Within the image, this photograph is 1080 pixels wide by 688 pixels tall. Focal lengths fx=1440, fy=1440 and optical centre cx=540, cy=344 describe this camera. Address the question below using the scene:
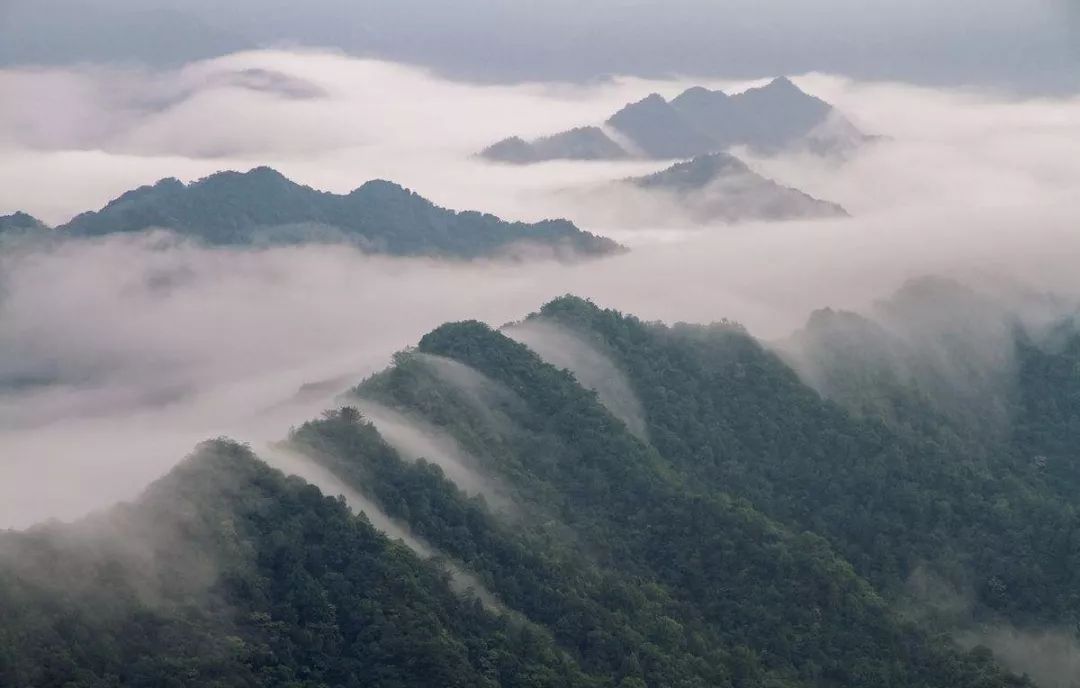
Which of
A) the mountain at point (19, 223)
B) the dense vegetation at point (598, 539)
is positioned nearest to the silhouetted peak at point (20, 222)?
the mountain at point (19, 223)

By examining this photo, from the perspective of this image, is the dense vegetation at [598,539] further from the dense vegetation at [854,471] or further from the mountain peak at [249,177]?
the mountain peak at [249,177]

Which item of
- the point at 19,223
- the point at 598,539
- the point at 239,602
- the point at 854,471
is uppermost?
the point at 19,223

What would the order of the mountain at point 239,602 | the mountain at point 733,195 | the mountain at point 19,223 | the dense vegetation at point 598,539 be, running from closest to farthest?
1. the mountain at point 239,602
2. the dense vegetation at point 598,539
3. the mountain at point 19,223
4. the mountain at point 733,195

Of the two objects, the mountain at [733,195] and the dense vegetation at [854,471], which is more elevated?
the mountain at [733,195]

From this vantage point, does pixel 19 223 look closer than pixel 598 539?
No

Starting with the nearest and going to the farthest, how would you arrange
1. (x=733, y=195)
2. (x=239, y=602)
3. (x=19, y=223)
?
(x=239, y=602) < (x=19, y=223) < (x=733, y=195)

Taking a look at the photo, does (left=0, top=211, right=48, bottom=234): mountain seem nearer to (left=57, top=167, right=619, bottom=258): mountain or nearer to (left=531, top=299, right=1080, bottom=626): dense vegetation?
(left=57, top=167, right=619, bottom=258): mountain

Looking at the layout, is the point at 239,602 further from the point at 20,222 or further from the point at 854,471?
the point at 20,222

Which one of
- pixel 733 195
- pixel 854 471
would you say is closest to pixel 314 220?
pixel 733 195
